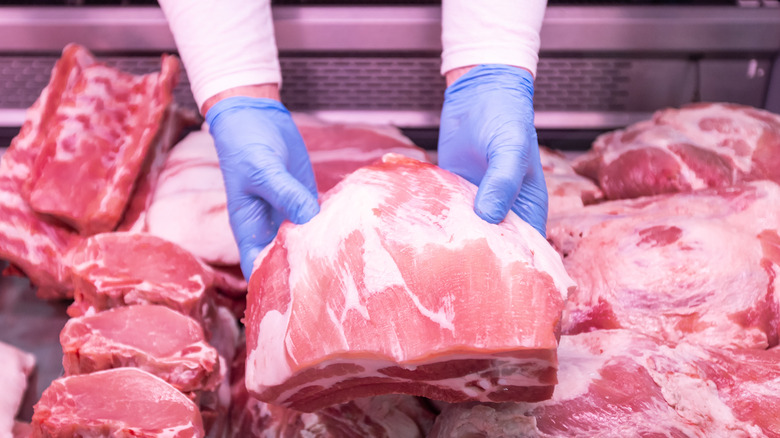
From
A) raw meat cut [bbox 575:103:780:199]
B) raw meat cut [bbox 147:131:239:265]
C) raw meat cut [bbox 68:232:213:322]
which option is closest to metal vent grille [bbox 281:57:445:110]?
raw meat cut [bbox 147:131:239:265]

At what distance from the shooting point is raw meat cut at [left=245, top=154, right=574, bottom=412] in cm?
127

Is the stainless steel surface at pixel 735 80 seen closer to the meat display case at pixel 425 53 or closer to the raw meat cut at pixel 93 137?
the meat display case at pixel 425 53

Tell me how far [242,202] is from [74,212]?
77cm

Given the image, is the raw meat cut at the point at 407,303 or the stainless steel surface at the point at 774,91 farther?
the stainless steel surface at the point at 774,91

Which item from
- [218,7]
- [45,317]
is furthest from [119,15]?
[45,317]

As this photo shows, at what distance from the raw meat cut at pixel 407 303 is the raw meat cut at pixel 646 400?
106 millimetres

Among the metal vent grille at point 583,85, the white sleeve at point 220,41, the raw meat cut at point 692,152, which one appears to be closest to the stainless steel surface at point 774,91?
the raw meat cut at point 692,152

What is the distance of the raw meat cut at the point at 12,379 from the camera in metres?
1.96

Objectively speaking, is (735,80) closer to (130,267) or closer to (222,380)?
(222,380)

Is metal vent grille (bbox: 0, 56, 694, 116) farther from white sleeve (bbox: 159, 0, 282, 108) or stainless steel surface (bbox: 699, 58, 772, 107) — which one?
white sleeve (bbox: 159, 0, 282, 108)

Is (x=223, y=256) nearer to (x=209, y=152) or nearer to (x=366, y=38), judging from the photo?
(x=209, y=152)

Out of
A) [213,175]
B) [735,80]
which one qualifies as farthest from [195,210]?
[735,80]

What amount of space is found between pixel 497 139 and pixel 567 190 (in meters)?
0.77

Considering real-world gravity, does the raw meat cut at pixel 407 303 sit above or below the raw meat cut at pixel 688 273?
above
